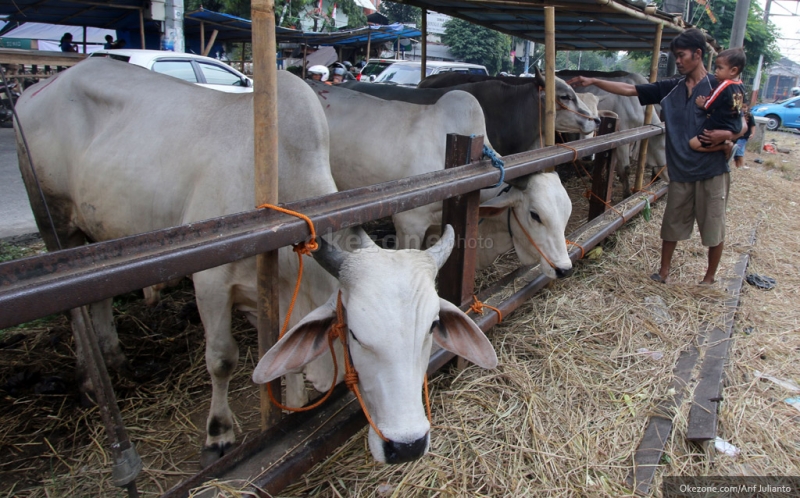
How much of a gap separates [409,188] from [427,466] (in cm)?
109

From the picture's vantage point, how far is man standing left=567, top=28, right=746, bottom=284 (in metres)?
3.77

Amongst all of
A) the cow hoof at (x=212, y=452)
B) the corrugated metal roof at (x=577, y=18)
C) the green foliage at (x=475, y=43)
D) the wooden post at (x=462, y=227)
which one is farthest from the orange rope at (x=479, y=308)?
the green foliage at (x=475, y=43)

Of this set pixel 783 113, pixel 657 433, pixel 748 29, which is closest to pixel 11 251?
pixel 657 433

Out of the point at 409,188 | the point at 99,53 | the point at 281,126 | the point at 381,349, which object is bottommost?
the point at 381,349

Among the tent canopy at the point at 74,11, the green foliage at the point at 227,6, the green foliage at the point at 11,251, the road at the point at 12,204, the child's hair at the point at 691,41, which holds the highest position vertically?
the green foliage at the point at 227,6

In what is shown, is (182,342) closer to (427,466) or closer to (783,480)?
(427,466)

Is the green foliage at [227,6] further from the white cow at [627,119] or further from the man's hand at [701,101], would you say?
the man's hand at [701,101]

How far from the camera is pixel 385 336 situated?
1.64 metres

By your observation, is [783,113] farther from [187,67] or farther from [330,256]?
[330,256]

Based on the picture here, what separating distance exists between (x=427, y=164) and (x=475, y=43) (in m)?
33.1

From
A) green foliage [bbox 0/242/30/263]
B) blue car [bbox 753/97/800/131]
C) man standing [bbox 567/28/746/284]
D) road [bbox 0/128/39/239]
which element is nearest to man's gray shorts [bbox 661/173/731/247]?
man standing [bbox 567/28/746/284]

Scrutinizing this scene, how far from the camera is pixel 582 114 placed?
561 centimetres

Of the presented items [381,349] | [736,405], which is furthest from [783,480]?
[381,349]

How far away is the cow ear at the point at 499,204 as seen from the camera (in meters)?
3.41
